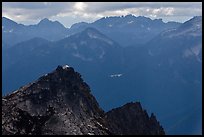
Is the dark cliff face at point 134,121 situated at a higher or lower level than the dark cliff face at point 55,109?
higher

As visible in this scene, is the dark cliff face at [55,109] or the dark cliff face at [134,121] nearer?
the dark cliff face at [55,109]

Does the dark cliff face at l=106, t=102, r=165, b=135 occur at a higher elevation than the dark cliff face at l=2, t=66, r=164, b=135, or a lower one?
higher

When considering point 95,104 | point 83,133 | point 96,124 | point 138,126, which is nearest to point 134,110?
point 138,126

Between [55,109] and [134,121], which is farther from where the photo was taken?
[134,121]

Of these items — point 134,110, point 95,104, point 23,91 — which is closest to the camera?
point 23,91

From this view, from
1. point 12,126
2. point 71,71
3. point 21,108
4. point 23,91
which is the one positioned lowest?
point 12,126

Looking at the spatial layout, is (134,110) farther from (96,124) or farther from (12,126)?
(12,126)

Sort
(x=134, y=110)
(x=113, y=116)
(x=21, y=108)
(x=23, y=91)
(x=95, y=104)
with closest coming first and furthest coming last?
1. (x=21, y=108)
2. (x=23, y=91)
3. (x=95, y=104)
4. (x=113, y=116)
5. (x=134, y=110)

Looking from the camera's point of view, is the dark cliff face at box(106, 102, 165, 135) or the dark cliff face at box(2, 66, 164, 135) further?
the dark cliff face at box(106, 102, 165, 135)
